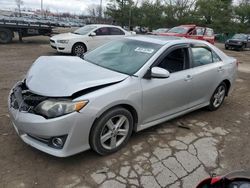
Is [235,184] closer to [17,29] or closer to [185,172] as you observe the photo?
[185,172]

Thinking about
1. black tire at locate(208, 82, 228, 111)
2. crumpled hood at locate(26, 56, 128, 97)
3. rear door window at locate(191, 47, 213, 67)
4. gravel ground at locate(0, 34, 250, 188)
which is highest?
rear door window at locate(191, 47, 213, 67)

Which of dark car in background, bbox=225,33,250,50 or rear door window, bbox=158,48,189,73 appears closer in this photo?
rear door window, bbox=158,48,189,73

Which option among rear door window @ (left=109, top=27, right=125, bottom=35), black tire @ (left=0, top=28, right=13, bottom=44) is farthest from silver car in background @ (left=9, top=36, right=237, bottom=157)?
black tire @ (left=0, top=28, right=13, bottom=44)

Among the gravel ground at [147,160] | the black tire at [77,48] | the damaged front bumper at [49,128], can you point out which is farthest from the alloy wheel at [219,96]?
the black tire at [77,48]

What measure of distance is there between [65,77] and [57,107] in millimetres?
493

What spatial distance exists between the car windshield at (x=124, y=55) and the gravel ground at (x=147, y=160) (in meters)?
1.09

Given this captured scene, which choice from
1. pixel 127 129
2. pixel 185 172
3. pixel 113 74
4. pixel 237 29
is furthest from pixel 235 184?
pixel 237 29

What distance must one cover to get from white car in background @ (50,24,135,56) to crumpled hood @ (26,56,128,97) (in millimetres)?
7641

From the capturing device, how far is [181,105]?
4.30 meters

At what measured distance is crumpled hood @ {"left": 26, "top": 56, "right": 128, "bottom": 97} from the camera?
3.02 metres

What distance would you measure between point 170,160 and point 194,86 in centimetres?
150

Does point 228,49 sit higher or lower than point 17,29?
lower

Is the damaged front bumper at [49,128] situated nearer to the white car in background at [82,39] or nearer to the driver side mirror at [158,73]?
the driver side mirror at [158,73]

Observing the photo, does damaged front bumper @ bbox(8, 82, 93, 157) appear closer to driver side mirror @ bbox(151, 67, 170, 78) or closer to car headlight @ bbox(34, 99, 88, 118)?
car headlight @ bbox(34, 99, 88, 118)
